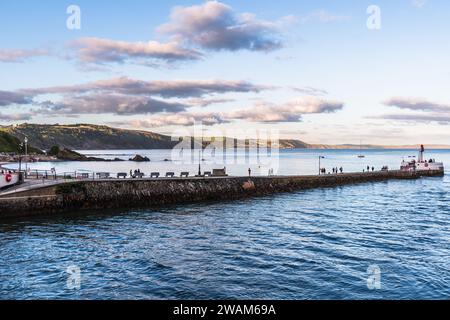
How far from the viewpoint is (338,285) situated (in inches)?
773

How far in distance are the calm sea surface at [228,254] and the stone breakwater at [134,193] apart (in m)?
2.93

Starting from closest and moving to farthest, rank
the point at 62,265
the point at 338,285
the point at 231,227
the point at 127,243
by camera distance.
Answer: the point at 338,285 < the point at 62,265 < the point at 127,243 < the point at 231,227

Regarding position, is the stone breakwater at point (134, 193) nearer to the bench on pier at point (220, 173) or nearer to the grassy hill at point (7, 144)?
the bench on pier at point (220, 173)

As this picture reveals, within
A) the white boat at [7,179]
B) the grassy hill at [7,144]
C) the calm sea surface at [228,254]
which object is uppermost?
the grassy hill at [7,144]

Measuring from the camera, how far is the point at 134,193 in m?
48.9

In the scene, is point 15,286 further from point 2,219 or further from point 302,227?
point 302,227

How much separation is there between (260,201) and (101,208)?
21.4m

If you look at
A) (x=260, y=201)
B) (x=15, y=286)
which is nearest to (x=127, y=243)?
(x=15, y=286)

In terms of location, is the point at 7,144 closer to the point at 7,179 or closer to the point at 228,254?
the point at 7,179

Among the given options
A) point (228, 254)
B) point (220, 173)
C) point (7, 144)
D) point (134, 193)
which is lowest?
point (228, 254)

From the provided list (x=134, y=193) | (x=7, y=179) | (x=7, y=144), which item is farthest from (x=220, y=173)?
(x=7, y=144)

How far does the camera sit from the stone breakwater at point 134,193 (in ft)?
132

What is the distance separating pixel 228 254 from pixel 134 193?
26.2 m

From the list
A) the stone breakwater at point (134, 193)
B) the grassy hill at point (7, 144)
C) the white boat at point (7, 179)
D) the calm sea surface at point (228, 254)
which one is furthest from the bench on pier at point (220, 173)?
the grassy hill at point (7, 144)
